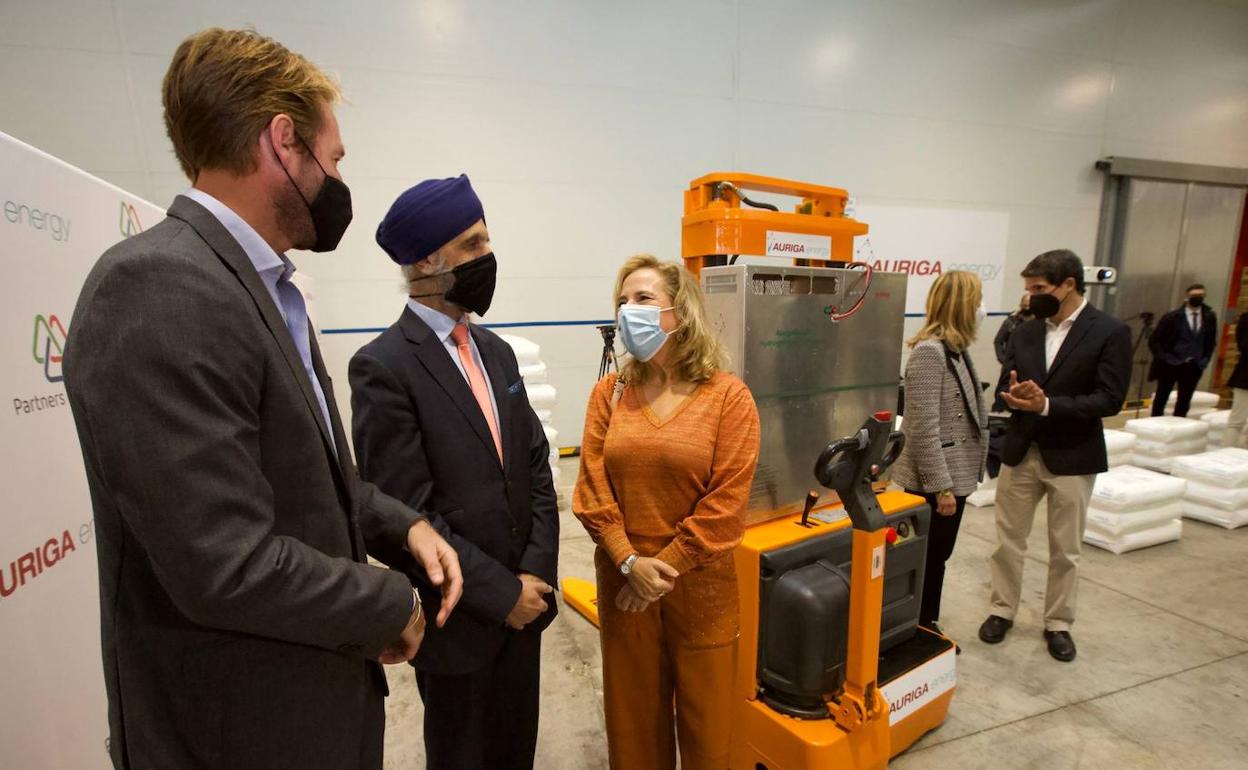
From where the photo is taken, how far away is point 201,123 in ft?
2.64

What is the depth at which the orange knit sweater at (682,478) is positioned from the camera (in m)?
1.53

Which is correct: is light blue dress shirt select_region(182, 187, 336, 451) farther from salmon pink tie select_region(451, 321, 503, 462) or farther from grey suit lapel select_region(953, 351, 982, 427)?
grey suit lapel select_region(953, 351, 982, 427)

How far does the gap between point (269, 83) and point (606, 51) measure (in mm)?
5005

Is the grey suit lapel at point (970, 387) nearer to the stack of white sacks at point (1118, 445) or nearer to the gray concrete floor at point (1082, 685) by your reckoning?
the gray concrete floor at point (1082, 685)

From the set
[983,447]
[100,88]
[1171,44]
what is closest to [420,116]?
[100,88]

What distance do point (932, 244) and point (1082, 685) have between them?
519 centimetres

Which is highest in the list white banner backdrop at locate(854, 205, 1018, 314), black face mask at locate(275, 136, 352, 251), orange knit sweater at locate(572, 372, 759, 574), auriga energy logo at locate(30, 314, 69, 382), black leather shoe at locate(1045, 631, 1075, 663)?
white banner backdrop at locate(854, 205, 1018, 314)

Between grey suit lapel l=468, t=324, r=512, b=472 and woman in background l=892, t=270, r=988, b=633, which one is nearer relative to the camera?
grey suit lapel l=468, t=324, r=512, b=472

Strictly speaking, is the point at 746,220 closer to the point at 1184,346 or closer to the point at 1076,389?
the point at 1076,389

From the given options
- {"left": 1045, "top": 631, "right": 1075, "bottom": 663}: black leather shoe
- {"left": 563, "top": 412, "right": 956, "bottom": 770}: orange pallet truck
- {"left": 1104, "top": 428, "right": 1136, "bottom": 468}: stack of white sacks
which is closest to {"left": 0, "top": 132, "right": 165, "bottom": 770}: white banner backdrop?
{"left": 563, "top": 412, "right": 956, "bottom": 770}: orange pallet truck

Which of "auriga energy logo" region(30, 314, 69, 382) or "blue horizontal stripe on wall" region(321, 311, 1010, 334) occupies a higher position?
"auriga energy logo" region(30, 314, 69, 382)

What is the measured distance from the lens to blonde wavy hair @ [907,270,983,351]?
236 cm

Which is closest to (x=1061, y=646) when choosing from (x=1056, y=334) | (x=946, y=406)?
(x=946, y=406)

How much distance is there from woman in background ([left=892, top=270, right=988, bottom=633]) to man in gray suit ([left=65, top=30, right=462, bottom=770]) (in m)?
2.17
